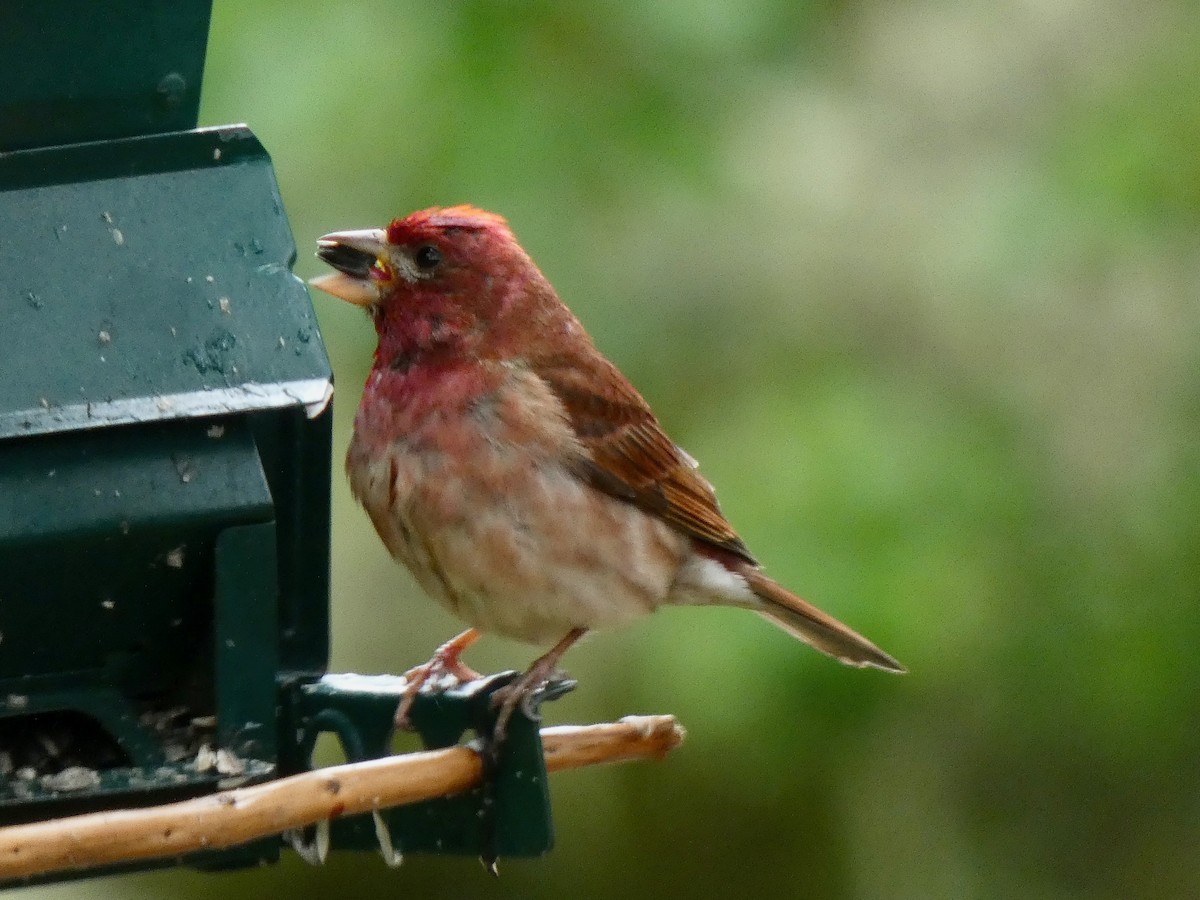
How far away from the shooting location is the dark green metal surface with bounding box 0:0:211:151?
308 centimetres

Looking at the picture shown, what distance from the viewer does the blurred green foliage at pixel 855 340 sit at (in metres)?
4.81

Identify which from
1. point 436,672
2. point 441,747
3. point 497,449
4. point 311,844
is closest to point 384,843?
point 311,844

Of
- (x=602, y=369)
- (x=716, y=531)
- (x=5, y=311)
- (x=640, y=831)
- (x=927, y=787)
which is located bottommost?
(x=640, y=831)

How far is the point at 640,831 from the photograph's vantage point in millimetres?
6215

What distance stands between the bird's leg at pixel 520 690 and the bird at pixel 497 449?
16 millimetres

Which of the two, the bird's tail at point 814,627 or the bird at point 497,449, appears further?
the bird's tail at point 814,627

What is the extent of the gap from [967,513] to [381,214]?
161 centimetres

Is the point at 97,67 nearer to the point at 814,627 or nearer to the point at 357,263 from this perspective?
the point at 357,263

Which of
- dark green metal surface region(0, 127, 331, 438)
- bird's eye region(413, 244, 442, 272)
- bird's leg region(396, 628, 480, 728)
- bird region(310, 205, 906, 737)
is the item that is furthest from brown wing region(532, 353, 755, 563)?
dark green metal surface region(0, 127, 331, 438)

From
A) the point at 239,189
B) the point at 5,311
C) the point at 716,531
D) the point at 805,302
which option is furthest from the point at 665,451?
the point at 5,311

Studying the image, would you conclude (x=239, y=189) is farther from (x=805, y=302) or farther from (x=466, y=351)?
(x=805, y=302)

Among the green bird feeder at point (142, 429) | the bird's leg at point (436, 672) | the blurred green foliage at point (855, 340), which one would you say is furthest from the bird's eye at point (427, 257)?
the green bird feeder at point (142, 429)

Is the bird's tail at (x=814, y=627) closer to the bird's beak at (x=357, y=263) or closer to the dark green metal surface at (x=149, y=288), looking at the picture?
the bird's beak at (x=357, y=263)

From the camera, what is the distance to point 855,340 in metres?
5.46
